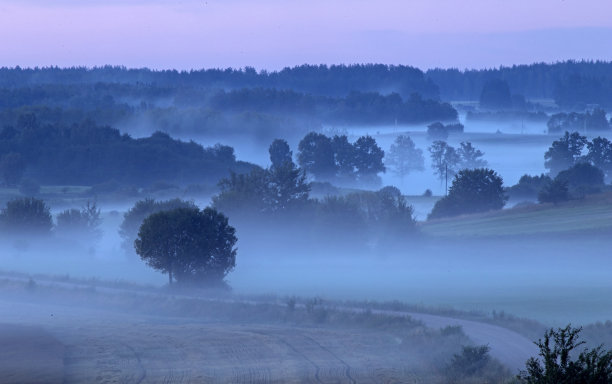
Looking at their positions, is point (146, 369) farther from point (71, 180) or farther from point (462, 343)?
point (71, 180)

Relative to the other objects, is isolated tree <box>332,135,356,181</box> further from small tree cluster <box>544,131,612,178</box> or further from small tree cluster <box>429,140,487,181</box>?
small tree cluster <box>544,131,612,178</box>

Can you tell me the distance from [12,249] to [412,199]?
6724 cm

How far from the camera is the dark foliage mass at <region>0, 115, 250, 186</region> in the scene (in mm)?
161500

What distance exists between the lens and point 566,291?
52.3 m

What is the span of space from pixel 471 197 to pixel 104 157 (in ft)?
268

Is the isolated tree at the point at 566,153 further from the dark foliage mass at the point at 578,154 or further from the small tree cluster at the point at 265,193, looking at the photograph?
the small tree cluster at the point at 265,193

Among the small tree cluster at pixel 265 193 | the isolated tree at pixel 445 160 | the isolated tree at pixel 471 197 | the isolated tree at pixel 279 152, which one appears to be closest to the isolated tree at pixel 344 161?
the isolated tree at pixel 279 152

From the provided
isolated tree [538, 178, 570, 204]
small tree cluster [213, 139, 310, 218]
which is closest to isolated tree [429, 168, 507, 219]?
isolated tree [538, 178, 570, 204]

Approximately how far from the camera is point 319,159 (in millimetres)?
170375

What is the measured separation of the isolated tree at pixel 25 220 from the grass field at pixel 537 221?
3134 cm

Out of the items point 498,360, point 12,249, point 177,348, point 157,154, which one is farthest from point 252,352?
point 157,154

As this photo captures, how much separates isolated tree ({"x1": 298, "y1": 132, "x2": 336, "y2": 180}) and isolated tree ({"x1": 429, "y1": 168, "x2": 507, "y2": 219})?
64.4 metres

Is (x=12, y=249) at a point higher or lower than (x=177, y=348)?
higher

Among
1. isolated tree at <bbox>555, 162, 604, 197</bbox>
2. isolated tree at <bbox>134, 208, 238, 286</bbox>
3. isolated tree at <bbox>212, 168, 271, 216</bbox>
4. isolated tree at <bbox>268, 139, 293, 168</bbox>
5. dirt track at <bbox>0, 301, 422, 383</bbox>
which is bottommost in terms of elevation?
dirt track at <bbox>0, 301, 422, 383</bbox>
